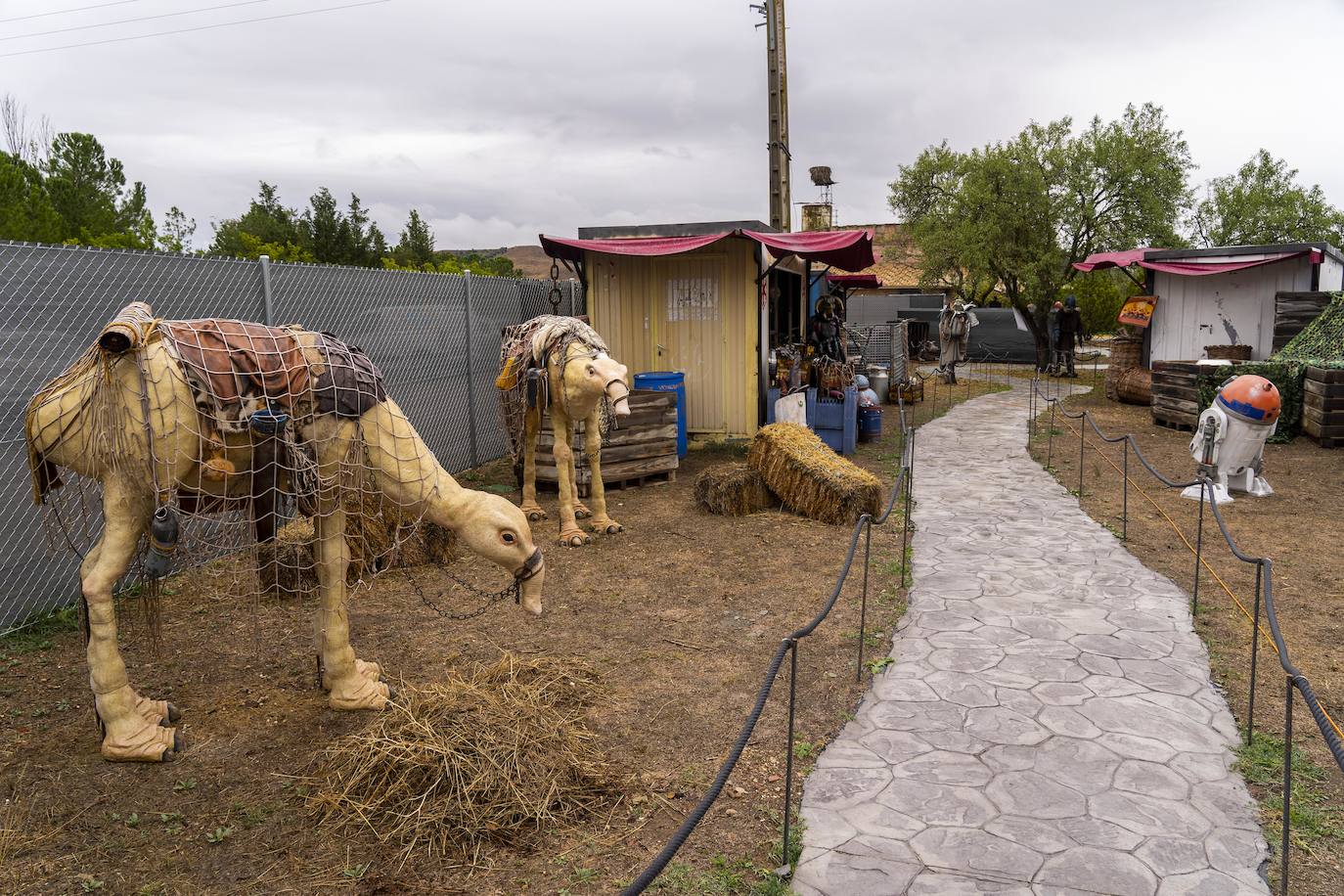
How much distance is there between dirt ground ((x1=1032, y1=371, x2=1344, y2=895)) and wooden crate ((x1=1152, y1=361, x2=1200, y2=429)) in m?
0.90

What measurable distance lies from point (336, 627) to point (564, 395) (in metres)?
3.51

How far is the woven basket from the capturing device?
15797mm

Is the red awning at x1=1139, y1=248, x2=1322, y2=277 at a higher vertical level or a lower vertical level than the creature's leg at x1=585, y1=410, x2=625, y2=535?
higher

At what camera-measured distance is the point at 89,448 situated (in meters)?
4.04

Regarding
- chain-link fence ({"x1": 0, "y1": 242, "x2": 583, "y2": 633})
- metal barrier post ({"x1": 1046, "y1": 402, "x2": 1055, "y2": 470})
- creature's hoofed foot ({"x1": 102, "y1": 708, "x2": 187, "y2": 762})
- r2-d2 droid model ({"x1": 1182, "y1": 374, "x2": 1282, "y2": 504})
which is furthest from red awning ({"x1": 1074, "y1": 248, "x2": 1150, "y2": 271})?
creature's hoofed foot ({"x1": 102, "y1": 708, "x2": 187, "y2": 762})

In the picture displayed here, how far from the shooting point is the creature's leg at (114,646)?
13.3 ft

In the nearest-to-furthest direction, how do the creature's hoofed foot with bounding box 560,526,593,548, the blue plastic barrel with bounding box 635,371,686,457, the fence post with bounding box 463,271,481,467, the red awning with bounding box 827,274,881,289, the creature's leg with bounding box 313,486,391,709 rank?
the creature's leg with bounding box 313,486,391,709, the creature's hoofed foot with bounding box 560,526,593,548, the fence post with bounding box 463,271,481,467, the blue plastic barrel with bounding box 635,371,686,457, the red awning with bounding box 827,274,881,289

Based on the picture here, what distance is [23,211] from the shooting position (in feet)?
68.7

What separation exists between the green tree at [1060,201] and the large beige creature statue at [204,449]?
24.2 metres

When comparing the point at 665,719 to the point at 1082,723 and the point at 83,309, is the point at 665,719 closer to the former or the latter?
the point at 1082,723

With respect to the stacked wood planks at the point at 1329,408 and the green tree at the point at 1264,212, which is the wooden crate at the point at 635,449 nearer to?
the stacked wood planks at the point at 1329,408

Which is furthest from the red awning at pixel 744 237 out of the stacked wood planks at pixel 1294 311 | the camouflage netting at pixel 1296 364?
the stacked wood planks at pixel 1294 311

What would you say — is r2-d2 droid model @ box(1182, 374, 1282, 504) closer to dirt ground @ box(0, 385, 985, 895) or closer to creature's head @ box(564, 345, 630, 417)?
dirt ground @ box(0, 385, 985, 895)

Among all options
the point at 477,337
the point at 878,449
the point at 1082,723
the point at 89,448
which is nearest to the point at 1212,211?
the point at 878,449
